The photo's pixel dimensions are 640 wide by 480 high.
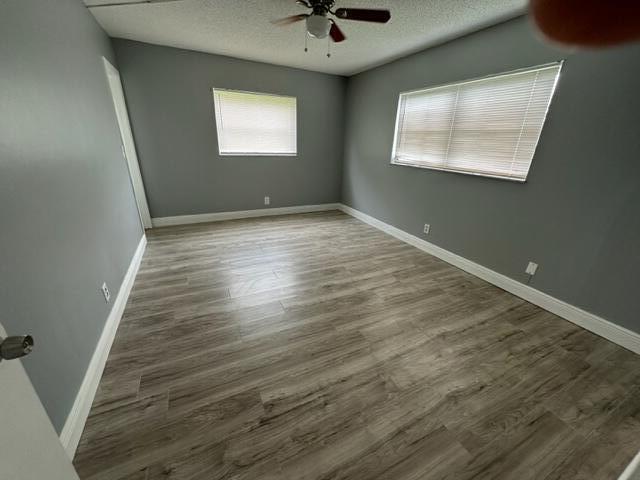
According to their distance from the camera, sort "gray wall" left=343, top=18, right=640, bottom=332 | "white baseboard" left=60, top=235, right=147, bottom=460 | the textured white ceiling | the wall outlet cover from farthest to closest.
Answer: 1. the wall outlet cover
2. the textured white ceiling
3. "gray wall" left=343, top=18, right=640, bottom=332
4. "white baseboard" left=60, top=235, right=147, bottom=460

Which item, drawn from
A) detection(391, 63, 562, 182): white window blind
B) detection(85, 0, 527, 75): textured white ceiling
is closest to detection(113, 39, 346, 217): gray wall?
detection(85, 0, 527, 75): textured white ceiling

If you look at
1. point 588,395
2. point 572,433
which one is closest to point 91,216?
point 572,433

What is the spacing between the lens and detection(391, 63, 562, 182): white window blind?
90.7 inches

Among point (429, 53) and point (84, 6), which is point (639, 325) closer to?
point (429, 53)

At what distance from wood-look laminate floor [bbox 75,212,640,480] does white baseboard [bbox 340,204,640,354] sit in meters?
0.09

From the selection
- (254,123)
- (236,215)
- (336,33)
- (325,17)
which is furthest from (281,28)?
(236,215)

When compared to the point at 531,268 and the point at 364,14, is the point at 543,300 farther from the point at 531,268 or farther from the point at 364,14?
the point at 364,14

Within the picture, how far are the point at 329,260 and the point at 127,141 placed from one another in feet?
9.92

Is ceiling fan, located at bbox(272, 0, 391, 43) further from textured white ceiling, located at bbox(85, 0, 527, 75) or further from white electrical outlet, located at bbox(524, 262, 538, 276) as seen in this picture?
white electrical outlet, located at bbox(524, 262, 538, 276)

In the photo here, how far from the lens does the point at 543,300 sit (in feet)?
7.72

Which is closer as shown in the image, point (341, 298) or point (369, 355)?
point (369, 355)

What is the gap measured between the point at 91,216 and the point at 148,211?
2.26 m

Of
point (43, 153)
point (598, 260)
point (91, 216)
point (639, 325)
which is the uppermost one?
point (43, 153)

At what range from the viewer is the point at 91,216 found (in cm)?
187
